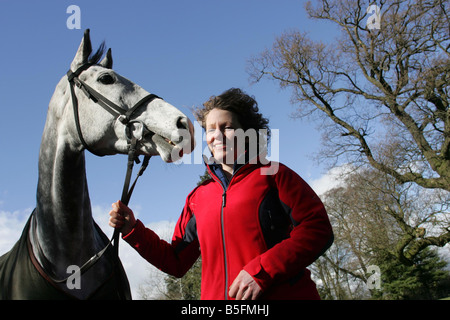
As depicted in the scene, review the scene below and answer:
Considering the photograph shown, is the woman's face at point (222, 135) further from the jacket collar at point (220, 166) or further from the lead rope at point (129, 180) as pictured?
the lead rope at point (129, 180)

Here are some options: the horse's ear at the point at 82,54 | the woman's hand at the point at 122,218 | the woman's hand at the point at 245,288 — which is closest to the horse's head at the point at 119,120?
the horse's ear at the point at 82,54

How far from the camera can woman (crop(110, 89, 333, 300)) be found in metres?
1.88

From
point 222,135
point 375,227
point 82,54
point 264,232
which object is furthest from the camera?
point 375,227

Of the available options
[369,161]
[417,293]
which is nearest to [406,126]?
[369,161]

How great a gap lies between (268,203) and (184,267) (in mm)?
810

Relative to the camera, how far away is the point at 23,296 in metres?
2.47

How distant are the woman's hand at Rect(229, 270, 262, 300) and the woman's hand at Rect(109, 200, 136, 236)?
0.87 metres

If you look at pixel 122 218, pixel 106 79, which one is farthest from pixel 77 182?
pixel 106 79

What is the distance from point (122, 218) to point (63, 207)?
506mm

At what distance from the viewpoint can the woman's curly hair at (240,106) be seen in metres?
2.50

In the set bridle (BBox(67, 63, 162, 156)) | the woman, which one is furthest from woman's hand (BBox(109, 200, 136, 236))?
bridle (BBox(67, 63, 162, 156))

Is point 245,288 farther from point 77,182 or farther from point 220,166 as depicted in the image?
point 77,182

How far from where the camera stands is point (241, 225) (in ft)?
6.66
